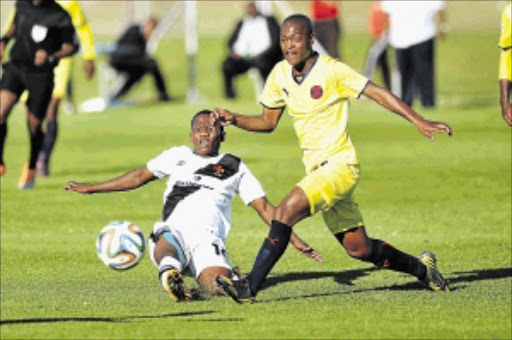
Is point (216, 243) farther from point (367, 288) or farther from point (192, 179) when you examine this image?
point (367, 288)

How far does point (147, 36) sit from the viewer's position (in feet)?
110

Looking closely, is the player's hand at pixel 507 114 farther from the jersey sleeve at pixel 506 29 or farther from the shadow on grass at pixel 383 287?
the shadow on grass at pixel 383 287

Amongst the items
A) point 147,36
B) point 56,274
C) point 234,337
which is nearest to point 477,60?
point 147,36

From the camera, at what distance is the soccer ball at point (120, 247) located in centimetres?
1071

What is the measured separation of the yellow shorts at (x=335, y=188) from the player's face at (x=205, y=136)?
1.07m

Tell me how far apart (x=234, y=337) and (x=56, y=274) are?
358 centimetres

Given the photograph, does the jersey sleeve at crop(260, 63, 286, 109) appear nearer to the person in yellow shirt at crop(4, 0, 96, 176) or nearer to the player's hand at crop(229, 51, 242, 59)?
the person in yellow shirt at crop(4, 0, 96, 176)

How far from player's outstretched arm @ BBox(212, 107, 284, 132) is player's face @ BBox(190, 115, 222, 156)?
32cm

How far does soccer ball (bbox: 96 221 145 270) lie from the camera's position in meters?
10.7

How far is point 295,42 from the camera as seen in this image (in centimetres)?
1046

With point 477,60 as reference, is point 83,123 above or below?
above

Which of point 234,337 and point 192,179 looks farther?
point 192,179

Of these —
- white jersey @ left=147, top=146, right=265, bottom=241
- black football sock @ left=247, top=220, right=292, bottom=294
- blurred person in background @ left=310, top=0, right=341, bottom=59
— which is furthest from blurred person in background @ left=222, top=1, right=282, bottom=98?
black football sock @ left=247, top=220, right=292, bottom=294

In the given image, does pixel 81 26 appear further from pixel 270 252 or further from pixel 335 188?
pixel 270 252
